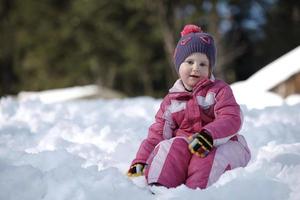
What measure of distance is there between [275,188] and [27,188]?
116cm

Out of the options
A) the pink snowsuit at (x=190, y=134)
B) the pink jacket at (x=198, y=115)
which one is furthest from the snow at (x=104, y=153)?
the pink jacket at (x=198, y=115)

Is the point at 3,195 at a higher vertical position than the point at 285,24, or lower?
higher

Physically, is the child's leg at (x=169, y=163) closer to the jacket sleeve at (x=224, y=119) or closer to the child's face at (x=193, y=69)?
the jacket sleeve at (x=224, y=119)

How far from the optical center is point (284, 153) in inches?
131

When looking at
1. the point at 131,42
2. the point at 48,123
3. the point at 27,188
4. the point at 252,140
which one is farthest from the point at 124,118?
the point at 131,42

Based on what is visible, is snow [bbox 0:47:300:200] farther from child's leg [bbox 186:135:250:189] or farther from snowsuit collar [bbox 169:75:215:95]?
snowsuit collar [bbox 169:75:215:95]

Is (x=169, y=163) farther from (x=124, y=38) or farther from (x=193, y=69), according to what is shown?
(x=124, y=38)

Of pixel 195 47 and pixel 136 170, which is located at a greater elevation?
pixel 195 47

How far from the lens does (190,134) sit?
10.9 ft

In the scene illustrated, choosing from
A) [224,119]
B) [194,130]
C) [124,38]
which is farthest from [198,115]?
[124,38]

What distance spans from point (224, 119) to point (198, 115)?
0.21 m

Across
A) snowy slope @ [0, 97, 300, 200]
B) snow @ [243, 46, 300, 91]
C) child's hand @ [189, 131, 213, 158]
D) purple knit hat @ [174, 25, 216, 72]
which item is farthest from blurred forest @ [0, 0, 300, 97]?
child's hand @ [189, 131, 213, 158]

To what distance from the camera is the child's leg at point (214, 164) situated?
2977mm

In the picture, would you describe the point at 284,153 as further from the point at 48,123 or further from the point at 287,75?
the point at 287,75
